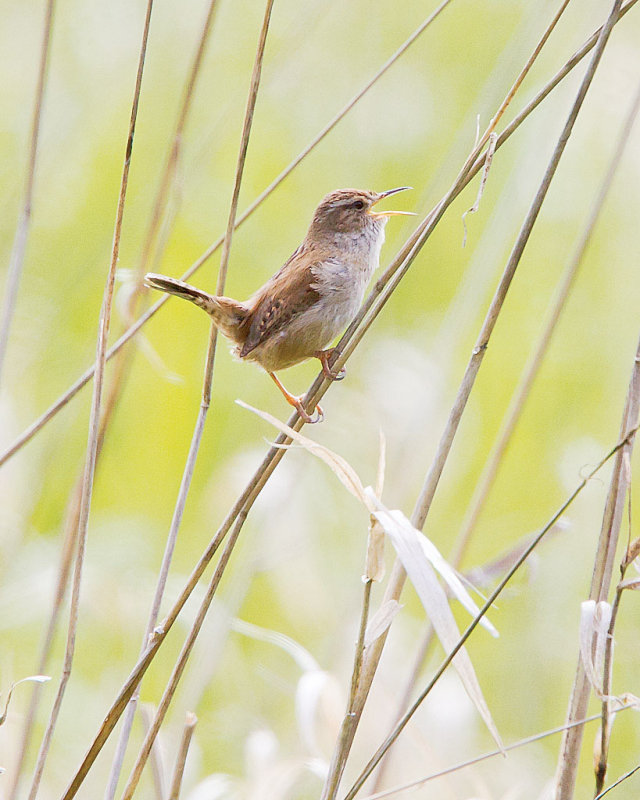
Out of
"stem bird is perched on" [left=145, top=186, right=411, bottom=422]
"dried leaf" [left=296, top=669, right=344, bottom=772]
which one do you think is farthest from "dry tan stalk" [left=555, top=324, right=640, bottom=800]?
"stem bird is perched on" [left=145, top=186, right=411, bottom=422]

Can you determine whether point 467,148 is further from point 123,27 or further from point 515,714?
point 123,27

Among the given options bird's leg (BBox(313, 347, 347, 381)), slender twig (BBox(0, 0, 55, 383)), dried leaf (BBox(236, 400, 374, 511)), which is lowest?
dried leaf (BBox(236, 400, 374, 511))

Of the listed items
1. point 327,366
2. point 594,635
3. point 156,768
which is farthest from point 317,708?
point 594,635

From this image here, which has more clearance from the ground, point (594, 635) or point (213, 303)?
point (213, 303)

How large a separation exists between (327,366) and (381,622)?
2.35 feet

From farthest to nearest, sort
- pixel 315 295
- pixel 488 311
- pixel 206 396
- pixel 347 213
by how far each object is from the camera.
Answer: pixel 347 213 < pixel 315 295 < pixel 206 396 < pixel 488 311

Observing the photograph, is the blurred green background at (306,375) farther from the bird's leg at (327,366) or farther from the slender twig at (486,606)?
the slender twig at (486,606)

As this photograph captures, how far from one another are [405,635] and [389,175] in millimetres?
1940

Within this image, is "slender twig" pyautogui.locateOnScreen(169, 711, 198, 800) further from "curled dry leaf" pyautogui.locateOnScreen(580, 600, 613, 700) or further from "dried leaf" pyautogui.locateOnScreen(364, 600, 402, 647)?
"curled dry leaf" pyautogui.locateOnScreen(580, 600, 613, 700)

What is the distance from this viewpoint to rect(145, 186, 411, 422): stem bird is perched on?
219 centimetres

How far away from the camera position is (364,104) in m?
4.20

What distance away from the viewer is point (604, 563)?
145 cm

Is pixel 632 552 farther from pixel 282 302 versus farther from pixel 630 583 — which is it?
pixel 282 302

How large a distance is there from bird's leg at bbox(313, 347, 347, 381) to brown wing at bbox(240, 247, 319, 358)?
0.37ft
